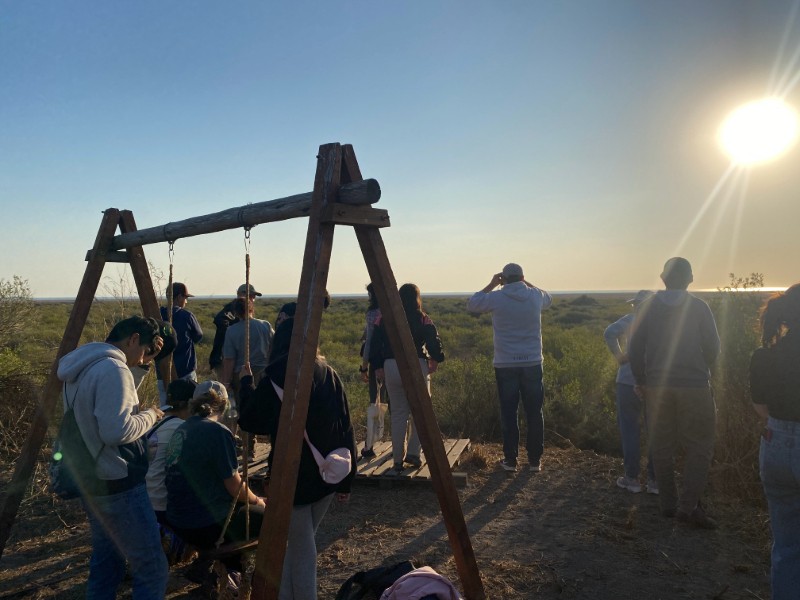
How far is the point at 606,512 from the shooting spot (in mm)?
5305

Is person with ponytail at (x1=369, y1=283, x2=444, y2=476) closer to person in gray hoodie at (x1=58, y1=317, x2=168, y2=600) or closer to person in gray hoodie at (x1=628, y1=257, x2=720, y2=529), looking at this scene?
person in gray hoodie at (x1=628, y1=257, x2=720, y2=529)

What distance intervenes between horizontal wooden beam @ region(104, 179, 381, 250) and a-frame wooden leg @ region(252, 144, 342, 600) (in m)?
0.15

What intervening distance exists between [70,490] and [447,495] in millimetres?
1908

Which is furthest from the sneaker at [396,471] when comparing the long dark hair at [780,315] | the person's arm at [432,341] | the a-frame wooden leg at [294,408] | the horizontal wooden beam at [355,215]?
the long dark hair at [780,315]

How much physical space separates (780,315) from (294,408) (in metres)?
2.41

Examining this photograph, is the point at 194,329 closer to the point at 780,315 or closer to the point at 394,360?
the point at 394,360

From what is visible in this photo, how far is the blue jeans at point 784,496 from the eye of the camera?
287cm

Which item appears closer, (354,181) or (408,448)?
(354,181)

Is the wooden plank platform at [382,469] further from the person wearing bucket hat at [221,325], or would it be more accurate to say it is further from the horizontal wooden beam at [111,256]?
the horizontal wooden beam at [111,256]

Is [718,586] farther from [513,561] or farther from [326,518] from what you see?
[326,518]

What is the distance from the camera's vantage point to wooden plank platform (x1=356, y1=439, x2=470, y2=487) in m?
5.85

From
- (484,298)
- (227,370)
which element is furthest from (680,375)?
(227,370)

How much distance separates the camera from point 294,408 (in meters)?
2.85

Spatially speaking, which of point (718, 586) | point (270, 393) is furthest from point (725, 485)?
point (270, 393)
